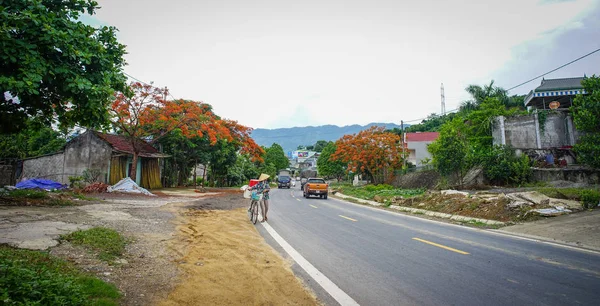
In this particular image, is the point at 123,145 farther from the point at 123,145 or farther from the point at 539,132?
the point at 539,132

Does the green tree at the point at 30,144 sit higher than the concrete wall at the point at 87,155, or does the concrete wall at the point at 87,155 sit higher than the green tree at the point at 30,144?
the green tree at the point at 30,144

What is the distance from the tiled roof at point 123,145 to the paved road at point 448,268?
1936cm

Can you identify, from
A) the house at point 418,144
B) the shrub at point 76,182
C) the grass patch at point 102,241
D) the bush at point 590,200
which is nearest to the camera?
the grass patch at point 102,241

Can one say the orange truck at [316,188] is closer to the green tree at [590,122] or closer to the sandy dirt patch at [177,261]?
the green tree at [590,122]

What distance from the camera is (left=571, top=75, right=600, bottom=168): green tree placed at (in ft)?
55.8

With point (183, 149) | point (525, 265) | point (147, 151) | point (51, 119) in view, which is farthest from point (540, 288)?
point (183, 149)

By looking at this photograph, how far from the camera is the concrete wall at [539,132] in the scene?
22625mm

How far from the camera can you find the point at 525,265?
550cm

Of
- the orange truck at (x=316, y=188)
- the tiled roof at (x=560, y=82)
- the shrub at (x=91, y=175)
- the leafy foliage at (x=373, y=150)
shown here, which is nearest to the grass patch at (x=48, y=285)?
the shrub at (x=91, y=175)

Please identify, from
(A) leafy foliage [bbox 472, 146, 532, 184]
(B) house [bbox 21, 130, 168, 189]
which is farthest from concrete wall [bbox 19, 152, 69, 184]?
(A) leafy foliage [bbox 472, 146, 532, 184]

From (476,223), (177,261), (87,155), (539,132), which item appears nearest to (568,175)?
(539,132)

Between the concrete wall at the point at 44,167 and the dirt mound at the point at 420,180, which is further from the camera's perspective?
the dirt mound at the point at 420,180

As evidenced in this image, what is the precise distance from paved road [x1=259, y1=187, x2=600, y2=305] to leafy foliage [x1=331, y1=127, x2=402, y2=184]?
984 inches

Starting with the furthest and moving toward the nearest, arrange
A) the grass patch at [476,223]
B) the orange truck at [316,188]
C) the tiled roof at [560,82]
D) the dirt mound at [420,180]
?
the dirt mound at [420,180]
the tiled roof at [560,82]
the orange truck at [316,188]
the grass patch at [476,223]
